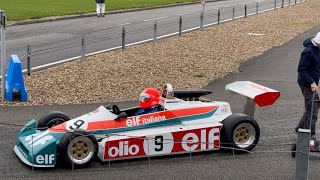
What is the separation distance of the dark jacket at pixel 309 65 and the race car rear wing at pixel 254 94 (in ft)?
1.74

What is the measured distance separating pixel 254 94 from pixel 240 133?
67cm

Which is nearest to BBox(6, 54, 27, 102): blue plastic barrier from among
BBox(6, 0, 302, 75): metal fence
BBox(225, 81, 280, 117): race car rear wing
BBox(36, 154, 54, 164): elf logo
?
BBox(6, 0, 302, 75): metal fence

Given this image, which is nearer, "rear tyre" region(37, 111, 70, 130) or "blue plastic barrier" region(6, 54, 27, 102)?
"rear tyre" region(37, 111, 70, 130)

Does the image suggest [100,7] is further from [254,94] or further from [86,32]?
[254,94]

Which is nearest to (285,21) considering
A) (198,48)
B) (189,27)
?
(189,27)

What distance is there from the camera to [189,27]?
29.8 meters

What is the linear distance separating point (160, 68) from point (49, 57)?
168 inches

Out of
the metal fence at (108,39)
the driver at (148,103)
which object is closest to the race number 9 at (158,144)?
the driver at (148,103)

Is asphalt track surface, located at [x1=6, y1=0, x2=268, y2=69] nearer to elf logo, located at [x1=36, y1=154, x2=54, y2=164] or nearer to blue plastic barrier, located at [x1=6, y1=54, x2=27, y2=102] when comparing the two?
blue plastic barrier, located at [x1=6, y1=54, x2=27, y2=102]

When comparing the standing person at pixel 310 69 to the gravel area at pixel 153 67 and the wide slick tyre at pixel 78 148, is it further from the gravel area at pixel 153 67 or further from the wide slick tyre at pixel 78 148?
the gravel area at pixel 153 67

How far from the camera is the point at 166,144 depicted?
31.0ft

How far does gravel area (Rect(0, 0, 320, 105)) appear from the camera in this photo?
14.5 m

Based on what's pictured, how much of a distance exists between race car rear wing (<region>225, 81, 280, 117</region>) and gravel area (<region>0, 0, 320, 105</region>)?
402 cm

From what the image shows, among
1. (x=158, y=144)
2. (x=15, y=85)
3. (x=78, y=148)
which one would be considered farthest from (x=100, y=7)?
(x=78, y=148)
